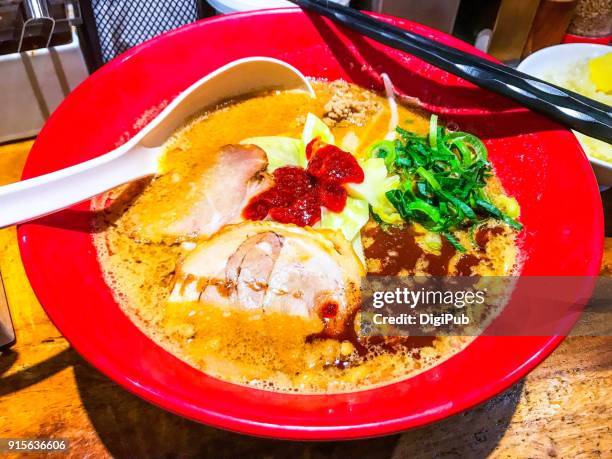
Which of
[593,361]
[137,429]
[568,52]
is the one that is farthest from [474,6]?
[137,429]

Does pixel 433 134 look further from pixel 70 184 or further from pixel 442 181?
pixel 70 184

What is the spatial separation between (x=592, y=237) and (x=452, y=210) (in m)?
0.33

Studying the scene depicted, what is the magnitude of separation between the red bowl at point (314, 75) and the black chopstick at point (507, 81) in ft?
0.27

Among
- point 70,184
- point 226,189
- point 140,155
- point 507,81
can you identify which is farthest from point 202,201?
point 507,81

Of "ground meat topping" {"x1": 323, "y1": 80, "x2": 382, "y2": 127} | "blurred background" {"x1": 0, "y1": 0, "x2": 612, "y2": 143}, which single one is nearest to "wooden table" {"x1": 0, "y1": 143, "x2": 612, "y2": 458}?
"blurred background" {"x1": 0, "y1": 0, "x2": 612, "y2": 143}

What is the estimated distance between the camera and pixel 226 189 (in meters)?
1.31

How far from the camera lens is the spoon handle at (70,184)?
1.01 metres

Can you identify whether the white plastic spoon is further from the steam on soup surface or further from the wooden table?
the wooden table

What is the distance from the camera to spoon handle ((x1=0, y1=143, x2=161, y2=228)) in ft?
3.30

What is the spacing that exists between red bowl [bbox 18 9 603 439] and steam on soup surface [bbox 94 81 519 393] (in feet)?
0.20

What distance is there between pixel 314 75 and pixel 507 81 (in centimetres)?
62

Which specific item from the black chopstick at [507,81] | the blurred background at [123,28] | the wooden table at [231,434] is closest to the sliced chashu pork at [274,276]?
the wooden table at [231,434]

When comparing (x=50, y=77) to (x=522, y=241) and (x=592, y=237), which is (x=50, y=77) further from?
(x=592, y=237)

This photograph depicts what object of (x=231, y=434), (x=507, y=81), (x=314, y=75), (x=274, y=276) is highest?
(x=507, y=81)
